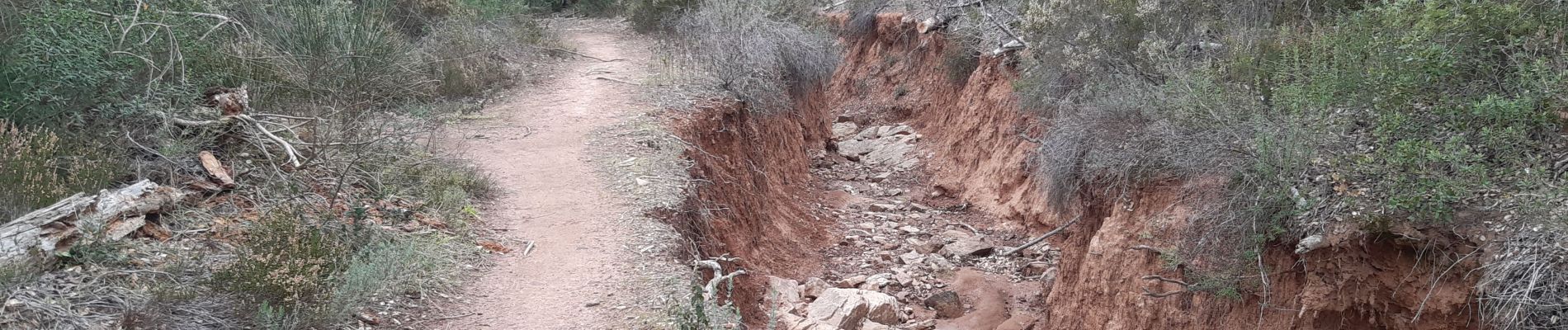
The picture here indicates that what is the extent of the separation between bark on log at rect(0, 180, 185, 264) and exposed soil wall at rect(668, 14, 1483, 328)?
12.5ft

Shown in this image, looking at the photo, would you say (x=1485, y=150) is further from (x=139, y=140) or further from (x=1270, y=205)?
(x=139, y=140)

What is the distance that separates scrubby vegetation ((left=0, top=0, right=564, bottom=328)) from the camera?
4645mm

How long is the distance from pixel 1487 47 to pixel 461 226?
21.9ft

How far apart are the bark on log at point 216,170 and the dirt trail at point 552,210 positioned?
5.79 ft

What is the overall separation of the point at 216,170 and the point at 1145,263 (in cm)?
643

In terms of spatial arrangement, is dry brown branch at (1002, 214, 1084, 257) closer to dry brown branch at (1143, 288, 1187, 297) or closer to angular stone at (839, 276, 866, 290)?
angular stone at (839, 276, 866, 290)

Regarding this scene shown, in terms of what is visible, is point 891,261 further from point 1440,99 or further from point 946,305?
point 1440,99

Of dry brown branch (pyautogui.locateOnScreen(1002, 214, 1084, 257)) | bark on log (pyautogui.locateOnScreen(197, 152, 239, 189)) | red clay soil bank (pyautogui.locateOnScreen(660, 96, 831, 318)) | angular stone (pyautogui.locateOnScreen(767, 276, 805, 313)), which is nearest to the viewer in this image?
bark on log (pyautogui.locateOnScreen(197, 152, 239, 189))

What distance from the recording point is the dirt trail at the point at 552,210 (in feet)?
18.6

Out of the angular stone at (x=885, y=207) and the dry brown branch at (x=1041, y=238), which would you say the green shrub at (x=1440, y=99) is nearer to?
the dry brown branch at (x=1041, y=238)

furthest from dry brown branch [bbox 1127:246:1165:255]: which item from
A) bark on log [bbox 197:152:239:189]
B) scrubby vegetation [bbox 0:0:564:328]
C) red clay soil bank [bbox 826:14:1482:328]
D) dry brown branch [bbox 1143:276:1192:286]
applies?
bark on log [bbox 197:152:239:189]

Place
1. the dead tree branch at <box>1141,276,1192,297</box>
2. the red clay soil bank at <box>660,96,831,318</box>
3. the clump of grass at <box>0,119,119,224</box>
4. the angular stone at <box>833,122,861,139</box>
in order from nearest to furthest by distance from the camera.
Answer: the clump of grass at <box>0,119,119,224</box> < the dead tree branch at <box>1141,276,1192,297</box> < the red clay soil bank at <box>660,96,831,318</box> < the angular stone at <box>833,122,861,139</box>

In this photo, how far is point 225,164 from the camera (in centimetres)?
654

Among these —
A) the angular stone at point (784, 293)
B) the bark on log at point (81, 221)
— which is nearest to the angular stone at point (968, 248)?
the angular stone at point (784, 293)
